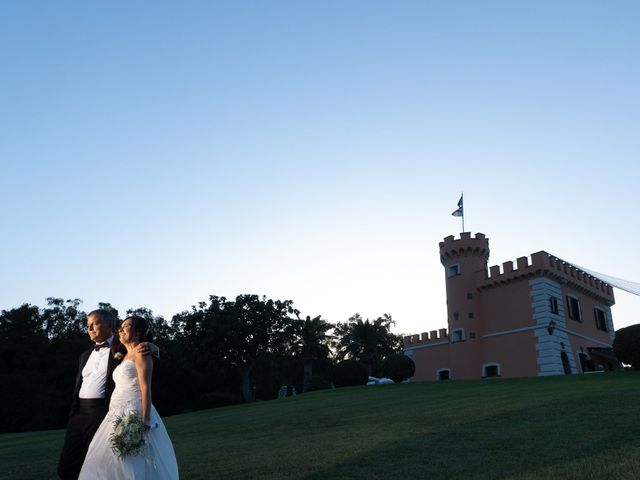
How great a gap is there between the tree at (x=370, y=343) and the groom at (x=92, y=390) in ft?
194

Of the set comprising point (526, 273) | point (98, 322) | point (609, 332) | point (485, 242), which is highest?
Answer: point (485, 242)

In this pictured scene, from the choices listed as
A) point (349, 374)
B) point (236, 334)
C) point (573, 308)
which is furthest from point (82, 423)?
point (236, 334)

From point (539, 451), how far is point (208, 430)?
385 inches

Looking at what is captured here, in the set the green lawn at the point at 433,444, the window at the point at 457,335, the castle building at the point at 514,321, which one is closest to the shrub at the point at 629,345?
the castle building at the point at 514,321

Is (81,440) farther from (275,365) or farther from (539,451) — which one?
(275,365)

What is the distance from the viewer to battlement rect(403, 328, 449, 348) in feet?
134

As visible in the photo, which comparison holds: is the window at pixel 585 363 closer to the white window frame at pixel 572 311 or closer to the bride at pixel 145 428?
the white window frame at pixel 572 311

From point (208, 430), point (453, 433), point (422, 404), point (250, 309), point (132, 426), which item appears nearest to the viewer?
point (132, 426)

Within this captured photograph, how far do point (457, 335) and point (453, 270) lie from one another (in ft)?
16.4

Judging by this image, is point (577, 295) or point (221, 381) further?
point (221, 381)

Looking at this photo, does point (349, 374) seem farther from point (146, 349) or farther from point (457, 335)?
point (146, 349)

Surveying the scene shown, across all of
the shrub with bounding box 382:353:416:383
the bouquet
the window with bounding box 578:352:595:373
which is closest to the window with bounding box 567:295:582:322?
the window with bounding box 578:352:595:373

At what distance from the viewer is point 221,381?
55.7m

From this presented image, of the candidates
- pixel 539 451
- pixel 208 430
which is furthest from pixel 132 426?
pixel 208 430
